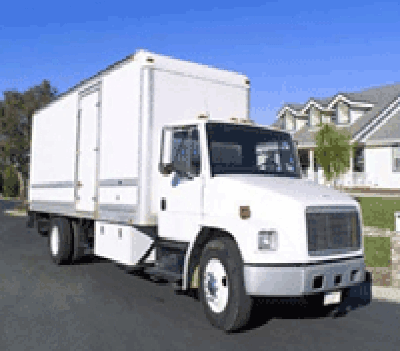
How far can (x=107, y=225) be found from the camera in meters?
8.08

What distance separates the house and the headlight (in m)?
21.4

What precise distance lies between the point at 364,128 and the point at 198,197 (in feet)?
87.0

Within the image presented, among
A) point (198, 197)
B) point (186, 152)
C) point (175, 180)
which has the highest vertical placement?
point (186, 152)

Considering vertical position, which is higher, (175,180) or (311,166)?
(311,166)

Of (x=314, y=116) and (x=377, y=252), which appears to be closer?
(x=377, y=252)

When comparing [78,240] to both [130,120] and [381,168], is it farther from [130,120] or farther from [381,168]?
[381,168]

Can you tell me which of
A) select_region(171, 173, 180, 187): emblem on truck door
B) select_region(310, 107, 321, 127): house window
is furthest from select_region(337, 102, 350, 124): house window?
select_region(171, 173, 180, 187): emblem on truck door

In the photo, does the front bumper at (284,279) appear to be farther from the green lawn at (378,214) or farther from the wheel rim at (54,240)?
the green lawn at (378,214)

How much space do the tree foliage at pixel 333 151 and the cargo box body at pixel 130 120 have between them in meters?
19.4

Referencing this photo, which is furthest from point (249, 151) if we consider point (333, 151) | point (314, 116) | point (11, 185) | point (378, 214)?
point (11, 185)

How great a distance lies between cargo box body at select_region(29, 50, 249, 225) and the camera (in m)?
7.10

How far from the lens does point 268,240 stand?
5289mm

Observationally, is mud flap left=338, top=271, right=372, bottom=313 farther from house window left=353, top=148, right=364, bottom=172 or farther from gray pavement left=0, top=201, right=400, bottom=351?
house window left=353, top=148, right=364, bottom=172

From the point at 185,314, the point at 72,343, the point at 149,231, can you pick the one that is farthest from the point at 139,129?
the point at 72,343
